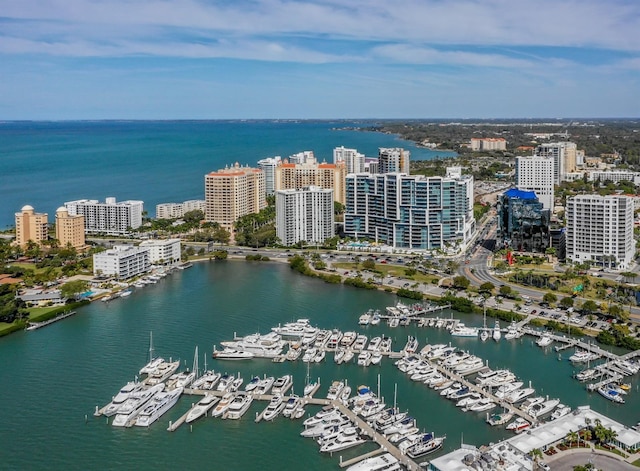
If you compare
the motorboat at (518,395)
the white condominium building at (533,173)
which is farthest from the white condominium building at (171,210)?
the motorboat at (518,395)

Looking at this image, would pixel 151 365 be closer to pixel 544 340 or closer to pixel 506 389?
pixel 506 389

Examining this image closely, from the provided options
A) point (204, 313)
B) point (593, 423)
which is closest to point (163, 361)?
point (204, 313)

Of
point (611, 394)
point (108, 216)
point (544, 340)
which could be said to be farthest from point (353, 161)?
point (611, 394)

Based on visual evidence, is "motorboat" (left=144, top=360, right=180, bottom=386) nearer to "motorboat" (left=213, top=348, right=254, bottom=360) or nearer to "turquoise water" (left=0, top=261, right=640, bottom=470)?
"turquoise water" (left=0, top=261, right=640, bottom=470)

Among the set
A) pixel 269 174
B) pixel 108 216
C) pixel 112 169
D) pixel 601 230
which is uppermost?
pixel 112 169

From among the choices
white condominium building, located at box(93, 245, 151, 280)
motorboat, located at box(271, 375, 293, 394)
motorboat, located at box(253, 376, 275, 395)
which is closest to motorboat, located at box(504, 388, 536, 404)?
motorboat, located at box(271, 375, 293, 394)

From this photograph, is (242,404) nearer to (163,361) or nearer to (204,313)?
(163,361)
